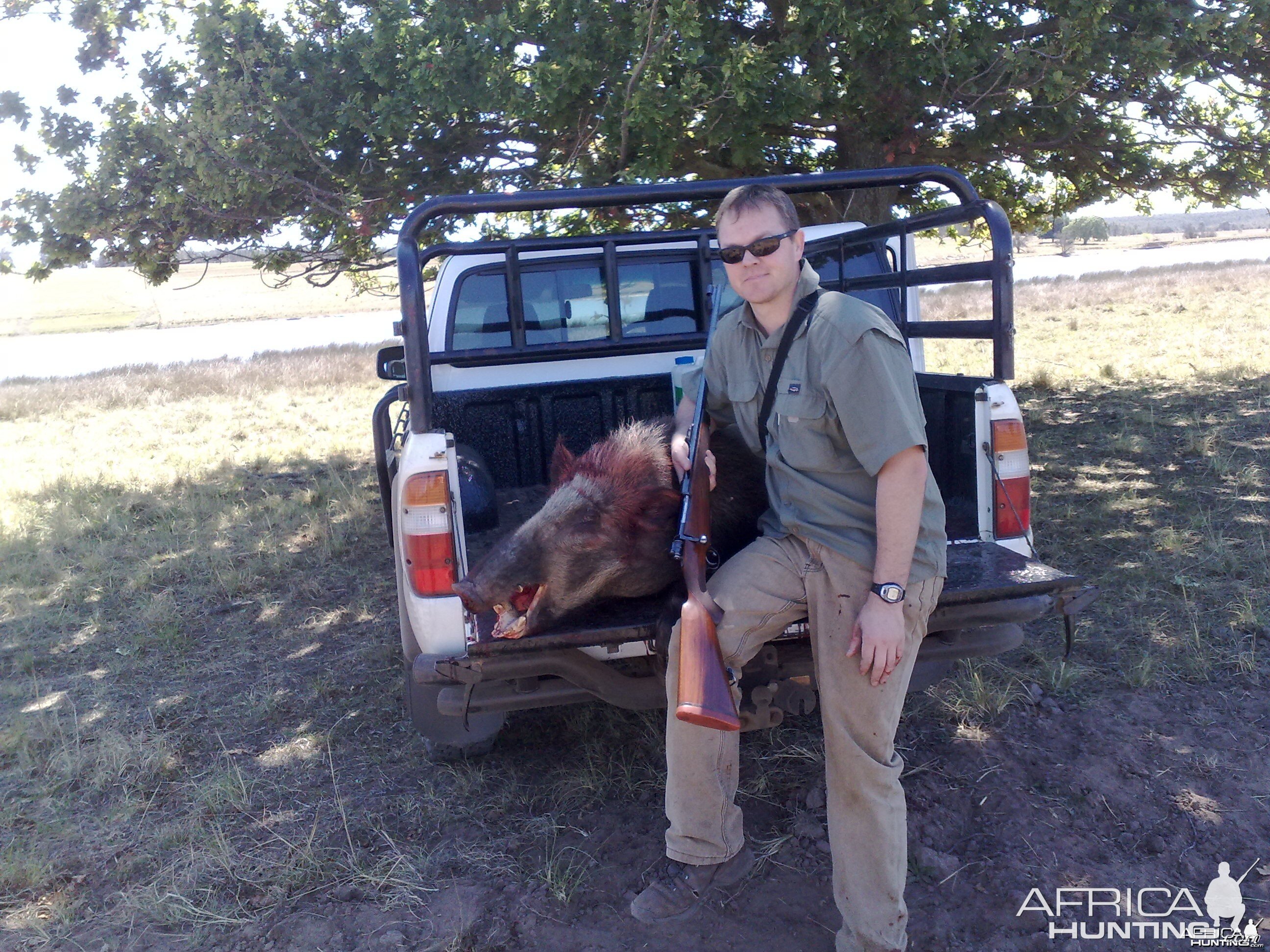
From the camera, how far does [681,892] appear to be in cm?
267

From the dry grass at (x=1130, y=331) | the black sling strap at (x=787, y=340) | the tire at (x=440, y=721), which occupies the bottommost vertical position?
the tire at (x=440, y=721)

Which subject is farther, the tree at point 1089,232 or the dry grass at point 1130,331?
the tree at point 1089,232

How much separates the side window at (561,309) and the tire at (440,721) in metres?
2.16

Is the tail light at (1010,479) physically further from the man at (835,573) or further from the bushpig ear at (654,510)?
the bushpig ear at (654,510)

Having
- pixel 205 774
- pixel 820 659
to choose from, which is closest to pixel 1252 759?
pixel 820 659

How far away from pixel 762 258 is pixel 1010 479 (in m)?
1.41

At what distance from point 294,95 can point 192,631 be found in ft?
13.7

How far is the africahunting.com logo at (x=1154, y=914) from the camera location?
2.67m

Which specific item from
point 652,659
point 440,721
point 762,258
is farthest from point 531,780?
point 762,258

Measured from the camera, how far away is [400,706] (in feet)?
14.6

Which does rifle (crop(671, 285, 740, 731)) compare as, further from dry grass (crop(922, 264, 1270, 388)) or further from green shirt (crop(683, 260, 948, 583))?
dry grass (crop(922, 264, 1270, 388))

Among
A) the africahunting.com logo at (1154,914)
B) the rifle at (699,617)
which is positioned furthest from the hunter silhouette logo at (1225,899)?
the rifle at (699,617)

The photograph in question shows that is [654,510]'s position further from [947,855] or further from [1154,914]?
[1154,914]

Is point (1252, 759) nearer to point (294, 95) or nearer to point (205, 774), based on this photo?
point (205, 774)
